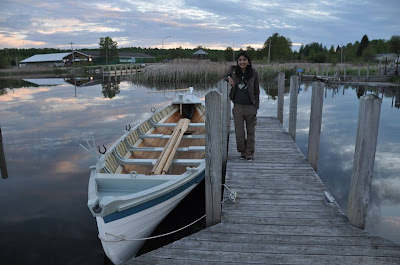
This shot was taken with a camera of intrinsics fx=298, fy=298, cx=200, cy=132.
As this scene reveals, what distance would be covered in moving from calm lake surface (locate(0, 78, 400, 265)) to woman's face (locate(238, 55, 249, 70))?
3.48 m

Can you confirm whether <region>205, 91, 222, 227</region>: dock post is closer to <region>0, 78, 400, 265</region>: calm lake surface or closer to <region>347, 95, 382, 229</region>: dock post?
<region>347, 95, 382, 229</region>: dock post

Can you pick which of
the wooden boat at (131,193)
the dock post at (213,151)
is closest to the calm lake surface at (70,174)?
the wooden boat at (131,193)

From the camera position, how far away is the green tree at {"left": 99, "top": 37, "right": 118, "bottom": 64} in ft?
240

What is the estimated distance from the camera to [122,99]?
20.3 metres

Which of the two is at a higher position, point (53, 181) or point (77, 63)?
point (77, 63)

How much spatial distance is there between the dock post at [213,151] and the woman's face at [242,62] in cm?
185

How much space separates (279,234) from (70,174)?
18.9 ft

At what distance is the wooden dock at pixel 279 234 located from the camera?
2.87 m

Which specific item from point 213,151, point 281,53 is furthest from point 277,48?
point 213,151

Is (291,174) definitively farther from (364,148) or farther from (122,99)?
(122,99)

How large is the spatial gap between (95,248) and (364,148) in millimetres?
3972

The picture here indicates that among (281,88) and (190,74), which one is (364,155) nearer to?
(281,88)

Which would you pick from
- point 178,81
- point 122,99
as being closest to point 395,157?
point 122,99

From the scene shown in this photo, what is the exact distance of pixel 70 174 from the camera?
24.1 ft
